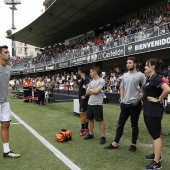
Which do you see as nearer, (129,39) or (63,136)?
(63,136)

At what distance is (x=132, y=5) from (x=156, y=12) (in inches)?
164

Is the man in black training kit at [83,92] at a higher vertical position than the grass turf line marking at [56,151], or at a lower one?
higher

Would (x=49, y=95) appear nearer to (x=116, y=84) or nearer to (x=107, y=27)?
(x=116, y=84)

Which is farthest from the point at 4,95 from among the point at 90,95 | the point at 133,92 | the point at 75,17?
the point at 75,17

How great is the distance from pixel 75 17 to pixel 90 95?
24.8 meters

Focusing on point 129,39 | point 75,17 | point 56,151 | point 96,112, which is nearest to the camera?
point 56,151

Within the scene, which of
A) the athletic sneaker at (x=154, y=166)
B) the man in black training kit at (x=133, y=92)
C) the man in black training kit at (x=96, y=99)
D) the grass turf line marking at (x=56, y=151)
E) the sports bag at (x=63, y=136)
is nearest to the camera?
the athletic sneaker at (x=154, y=166)

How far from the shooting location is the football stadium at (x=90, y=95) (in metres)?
5.04

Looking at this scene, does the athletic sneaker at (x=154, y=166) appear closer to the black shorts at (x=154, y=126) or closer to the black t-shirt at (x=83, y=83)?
the black shorts at (x=154, y=126)

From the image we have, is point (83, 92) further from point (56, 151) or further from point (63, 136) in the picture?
point (56, 151)

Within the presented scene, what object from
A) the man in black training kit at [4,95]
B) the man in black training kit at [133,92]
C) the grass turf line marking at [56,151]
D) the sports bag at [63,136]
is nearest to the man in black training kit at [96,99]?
the sports bag at [63,136]

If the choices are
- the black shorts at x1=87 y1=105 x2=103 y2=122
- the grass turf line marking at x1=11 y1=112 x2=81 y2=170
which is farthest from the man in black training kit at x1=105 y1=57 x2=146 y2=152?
the grass turf line marking at x1=11 y1=112 x2=81 y2=170

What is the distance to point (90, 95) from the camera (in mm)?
6469

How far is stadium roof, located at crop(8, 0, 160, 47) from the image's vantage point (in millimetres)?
24969
